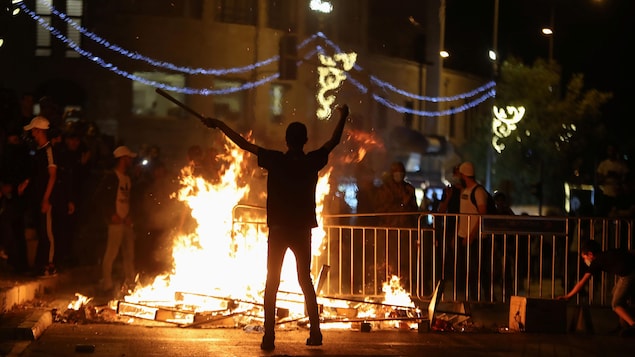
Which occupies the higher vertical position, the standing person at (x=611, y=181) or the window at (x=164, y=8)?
the window at (x=164, y=8)

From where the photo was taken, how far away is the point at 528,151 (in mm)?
48500

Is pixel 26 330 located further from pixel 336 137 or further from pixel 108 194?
pixel 108 194

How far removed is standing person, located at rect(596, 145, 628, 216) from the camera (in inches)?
703

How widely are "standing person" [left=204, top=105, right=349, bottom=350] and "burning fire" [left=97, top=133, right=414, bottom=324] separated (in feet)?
5.86

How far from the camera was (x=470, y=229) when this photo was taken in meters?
12.5

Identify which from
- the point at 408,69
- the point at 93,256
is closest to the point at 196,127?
the point at 408,69

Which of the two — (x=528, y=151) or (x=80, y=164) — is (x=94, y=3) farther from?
(x=528, y=151)

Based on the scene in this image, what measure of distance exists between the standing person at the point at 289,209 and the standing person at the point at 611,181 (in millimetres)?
9683

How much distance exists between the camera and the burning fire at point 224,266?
39.2ft

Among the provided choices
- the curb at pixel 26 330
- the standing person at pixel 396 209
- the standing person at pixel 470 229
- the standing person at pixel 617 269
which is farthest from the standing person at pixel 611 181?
the curb at pixel 26 330

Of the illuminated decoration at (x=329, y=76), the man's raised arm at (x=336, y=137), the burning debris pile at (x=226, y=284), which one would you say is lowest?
the burning debris pile at (x=226, y=284)

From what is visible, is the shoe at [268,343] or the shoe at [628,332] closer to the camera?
the shoe at [268,343]

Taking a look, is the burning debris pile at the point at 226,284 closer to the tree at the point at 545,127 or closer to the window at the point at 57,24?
the window at the point at 57,24

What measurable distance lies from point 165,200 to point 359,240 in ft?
9.70
